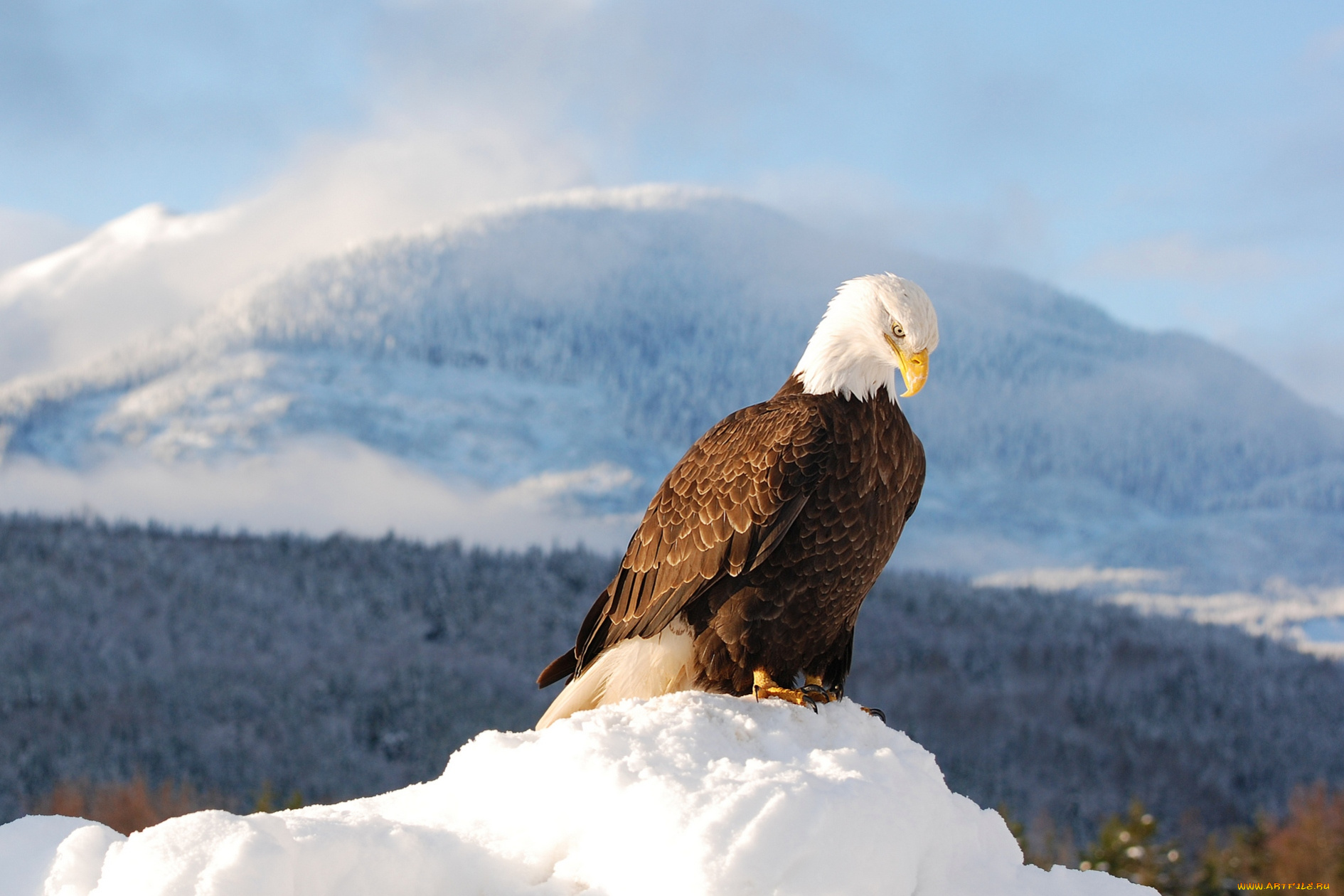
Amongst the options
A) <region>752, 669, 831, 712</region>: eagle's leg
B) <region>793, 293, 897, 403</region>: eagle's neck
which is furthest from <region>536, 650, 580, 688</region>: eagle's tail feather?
<region>793, 293, 897, 403</region>: eagle's neck

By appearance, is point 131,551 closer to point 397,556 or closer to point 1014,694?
point 397,556

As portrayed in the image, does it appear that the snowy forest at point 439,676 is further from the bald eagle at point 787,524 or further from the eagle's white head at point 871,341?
the eagle's white head at point 871,341

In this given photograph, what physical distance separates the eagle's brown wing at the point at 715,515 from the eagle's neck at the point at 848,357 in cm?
14

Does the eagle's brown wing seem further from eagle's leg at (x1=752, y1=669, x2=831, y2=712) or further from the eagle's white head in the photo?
eagle's leg at (x1=752, y1=669, x2=831, y2=712)

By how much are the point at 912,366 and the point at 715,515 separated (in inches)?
40.4

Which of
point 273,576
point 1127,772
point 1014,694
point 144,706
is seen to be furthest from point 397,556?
point 1127,772

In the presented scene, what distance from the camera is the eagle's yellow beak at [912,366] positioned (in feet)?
14.1

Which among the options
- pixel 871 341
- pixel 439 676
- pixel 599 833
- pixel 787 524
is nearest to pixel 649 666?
pixel 787 524

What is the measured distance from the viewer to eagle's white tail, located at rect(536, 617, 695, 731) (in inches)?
187

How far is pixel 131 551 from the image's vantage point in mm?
73125

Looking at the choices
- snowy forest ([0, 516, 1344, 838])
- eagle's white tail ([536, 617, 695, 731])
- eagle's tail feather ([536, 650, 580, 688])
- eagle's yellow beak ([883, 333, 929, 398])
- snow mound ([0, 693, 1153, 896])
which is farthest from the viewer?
snowy forest ([0, 516, 1344, 838])

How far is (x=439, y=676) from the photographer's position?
62.8 m

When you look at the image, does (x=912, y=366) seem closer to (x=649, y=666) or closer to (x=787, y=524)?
(x=787, y=524)

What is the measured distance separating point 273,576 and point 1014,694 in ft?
163
